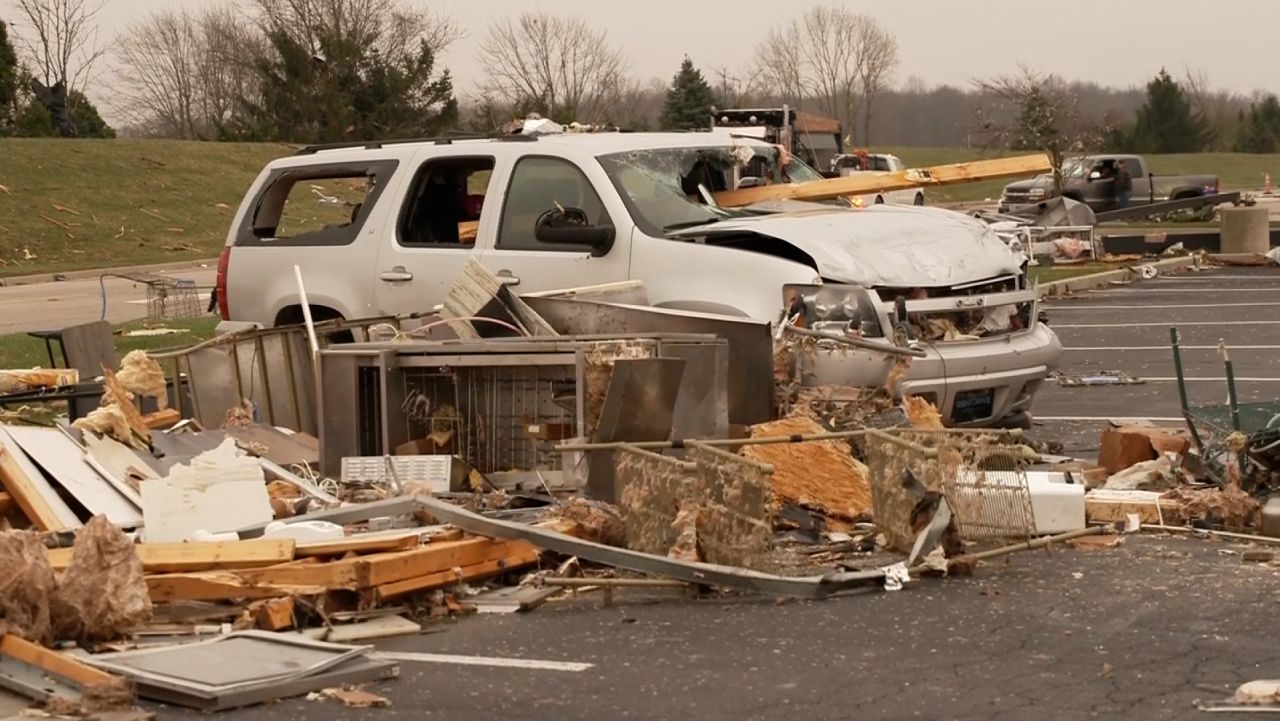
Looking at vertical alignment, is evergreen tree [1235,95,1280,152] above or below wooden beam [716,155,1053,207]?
above

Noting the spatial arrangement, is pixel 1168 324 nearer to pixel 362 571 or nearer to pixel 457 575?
pixel 457 575

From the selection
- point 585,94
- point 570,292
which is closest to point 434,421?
point 570,292

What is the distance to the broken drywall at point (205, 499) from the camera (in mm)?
7617

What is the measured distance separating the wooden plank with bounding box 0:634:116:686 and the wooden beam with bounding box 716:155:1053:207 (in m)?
6.38

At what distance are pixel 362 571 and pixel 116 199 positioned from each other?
36365 mm

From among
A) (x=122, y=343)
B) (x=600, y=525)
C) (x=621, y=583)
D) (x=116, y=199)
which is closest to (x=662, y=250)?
(x=600, y=525)

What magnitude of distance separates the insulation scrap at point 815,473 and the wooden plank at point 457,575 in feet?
4.67

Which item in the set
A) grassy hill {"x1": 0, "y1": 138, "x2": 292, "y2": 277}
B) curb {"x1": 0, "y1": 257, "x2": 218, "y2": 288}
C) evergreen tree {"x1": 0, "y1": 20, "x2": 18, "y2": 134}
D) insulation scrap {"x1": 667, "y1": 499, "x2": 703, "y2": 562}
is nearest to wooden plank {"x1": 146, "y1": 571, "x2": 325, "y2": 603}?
insulation scrap {"x1": 667, "y1": 499, "x2": 703, "y2": 562}

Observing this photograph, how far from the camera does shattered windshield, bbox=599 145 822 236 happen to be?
34.2 feet

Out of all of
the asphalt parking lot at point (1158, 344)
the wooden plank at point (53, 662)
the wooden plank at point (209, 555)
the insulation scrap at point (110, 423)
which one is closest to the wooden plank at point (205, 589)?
the wooden plank at point (209, 555)

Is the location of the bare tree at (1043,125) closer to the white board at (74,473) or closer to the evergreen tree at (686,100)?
the evergreen tree at (686,100)

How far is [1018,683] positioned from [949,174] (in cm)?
696

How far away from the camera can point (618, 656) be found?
6137 mm

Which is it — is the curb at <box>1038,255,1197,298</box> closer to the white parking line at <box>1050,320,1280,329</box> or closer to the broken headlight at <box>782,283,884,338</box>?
the white parking line at <box>1050,320,1280,329</box>
